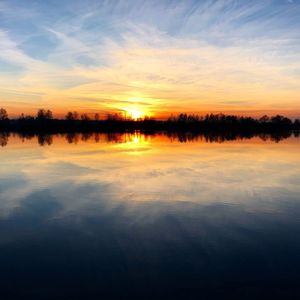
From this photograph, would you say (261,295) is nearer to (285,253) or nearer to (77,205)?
(285,253)

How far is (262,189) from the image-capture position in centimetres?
1397

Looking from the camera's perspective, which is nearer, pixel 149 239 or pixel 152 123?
pixel 149 239

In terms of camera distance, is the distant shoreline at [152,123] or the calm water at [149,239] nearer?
the calm water at [149,239]

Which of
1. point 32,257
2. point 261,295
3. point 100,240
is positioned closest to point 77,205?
point 100,240

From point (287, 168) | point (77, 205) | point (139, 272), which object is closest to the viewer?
point (139, 272)

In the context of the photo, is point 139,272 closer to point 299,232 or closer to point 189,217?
point 189,217

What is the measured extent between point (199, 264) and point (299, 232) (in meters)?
3.31

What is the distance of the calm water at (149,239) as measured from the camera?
5.98m

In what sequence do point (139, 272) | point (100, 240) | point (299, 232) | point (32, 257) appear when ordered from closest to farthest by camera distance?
point (139, 272) → point (32, 257) → point (100, 240) → point (299, 232)

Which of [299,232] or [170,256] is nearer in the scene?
[170,256]

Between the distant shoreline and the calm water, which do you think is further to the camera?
the distant shoreline

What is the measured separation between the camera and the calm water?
236 inches

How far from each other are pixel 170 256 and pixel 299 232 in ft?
11.8

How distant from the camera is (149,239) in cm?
816
